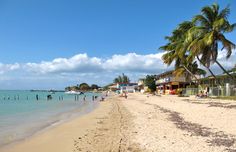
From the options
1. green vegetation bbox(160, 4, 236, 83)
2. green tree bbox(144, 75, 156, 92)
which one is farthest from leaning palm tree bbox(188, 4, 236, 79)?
green tree bbox(144, 75, 156, 92)

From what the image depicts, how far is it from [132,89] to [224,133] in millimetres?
113752

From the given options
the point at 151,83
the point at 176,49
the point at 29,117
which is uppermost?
the point at 176,49

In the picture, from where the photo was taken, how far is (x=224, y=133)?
1082cm

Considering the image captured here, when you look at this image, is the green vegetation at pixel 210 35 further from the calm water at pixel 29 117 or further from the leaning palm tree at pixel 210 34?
the calm water at pixel 29 117

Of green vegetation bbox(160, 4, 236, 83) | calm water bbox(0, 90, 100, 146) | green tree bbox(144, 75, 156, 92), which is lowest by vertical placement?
calm water bbox(0, 90, 100, 146)

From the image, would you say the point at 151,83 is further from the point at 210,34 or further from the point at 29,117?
the point at 29,117

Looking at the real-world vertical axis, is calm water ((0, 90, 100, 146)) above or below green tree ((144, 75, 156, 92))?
below

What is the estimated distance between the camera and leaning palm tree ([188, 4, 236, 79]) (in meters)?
32.0

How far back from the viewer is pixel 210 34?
32.2 m

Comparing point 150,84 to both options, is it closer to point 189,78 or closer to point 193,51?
point 189,78

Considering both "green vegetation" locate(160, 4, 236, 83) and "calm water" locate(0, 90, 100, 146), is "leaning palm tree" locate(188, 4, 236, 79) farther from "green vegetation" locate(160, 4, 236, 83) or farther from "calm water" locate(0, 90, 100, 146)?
"calm water" locate(0, 90, 100, 146)

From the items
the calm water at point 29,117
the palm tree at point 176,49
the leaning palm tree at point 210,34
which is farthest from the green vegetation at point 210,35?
the calm water at point 29,117

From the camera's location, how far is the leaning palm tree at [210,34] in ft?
105

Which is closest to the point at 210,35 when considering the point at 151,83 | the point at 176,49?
the point at 176,49
